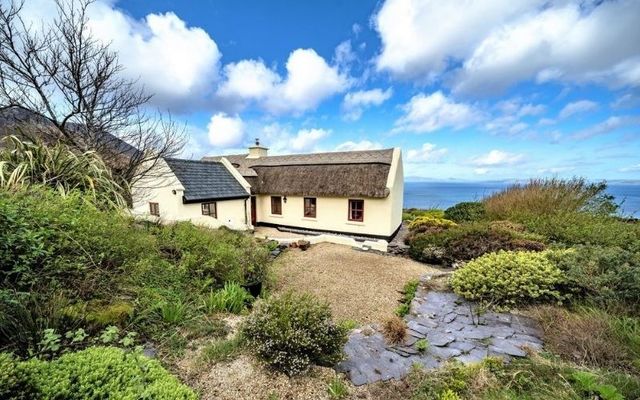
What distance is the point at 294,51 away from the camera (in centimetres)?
994

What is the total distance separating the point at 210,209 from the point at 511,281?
1241cm

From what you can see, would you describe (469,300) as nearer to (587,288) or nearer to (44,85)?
(587,288)

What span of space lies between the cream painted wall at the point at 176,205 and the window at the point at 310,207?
3.34m

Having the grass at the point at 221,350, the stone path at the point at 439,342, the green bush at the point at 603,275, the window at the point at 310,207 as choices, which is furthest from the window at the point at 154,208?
the green bush at the point at 603,275

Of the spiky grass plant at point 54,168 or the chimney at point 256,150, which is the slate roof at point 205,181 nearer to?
the chimney at point 256,150

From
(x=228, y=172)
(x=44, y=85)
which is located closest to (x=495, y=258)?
(x=44, y=85)

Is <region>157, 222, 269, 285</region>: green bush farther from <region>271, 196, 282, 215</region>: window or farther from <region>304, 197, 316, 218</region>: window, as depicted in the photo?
<region>271, 196, 282, 215</region>: window

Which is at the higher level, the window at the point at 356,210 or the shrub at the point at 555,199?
the shrub at the point at 555,199

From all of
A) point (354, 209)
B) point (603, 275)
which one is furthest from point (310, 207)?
point (603, 275)

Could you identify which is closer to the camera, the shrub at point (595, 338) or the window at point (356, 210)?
the shrub at point (595, 338)

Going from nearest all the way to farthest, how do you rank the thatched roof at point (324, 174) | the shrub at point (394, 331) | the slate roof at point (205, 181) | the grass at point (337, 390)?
the grass at point (337, 390), the shrub at point (394, 331), the slate roof at point (205, 181), the thatched roof at point (324, 174)

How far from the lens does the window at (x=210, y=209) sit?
43.1 ft

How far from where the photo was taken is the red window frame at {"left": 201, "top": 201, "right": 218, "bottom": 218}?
43.1ft

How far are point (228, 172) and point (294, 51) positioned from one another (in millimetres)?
8261
